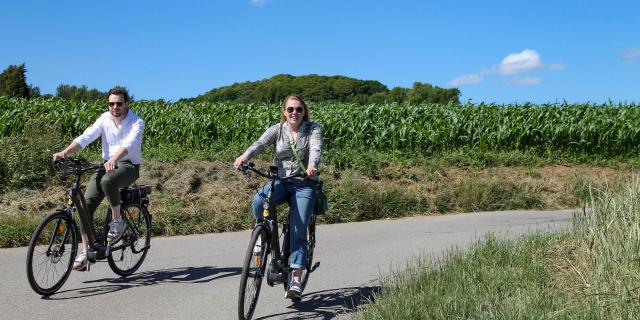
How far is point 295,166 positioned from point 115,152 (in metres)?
2.12

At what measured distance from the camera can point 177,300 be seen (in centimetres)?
684

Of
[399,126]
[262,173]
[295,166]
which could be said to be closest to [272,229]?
[262,173]

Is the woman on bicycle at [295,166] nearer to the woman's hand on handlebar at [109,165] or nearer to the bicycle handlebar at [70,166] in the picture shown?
the woman's hand on handlebar at [109,165]

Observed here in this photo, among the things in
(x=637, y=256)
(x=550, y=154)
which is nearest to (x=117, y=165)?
(x=637, y=256)

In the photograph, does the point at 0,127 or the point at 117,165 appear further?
the point at 0,127

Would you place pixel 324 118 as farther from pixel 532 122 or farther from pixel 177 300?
pixel 177 300

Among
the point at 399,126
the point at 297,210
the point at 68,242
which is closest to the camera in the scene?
the point at 297,210

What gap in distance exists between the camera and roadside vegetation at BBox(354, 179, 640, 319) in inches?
185

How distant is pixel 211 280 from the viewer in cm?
776

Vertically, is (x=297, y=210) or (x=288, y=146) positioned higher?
(x=288, y=146)

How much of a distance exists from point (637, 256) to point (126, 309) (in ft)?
14.5

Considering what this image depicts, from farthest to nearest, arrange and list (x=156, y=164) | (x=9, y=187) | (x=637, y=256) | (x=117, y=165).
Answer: (x=156, y=164) → (x=9, y=187) → (x=117, y=165) → (x=637, y=256)

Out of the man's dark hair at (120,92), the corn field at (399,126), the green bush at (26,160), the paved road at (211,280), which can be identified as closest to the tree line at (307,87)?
the corn field at (399,126)

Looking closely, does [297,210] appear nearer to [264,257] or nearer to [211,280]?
[264,257]
